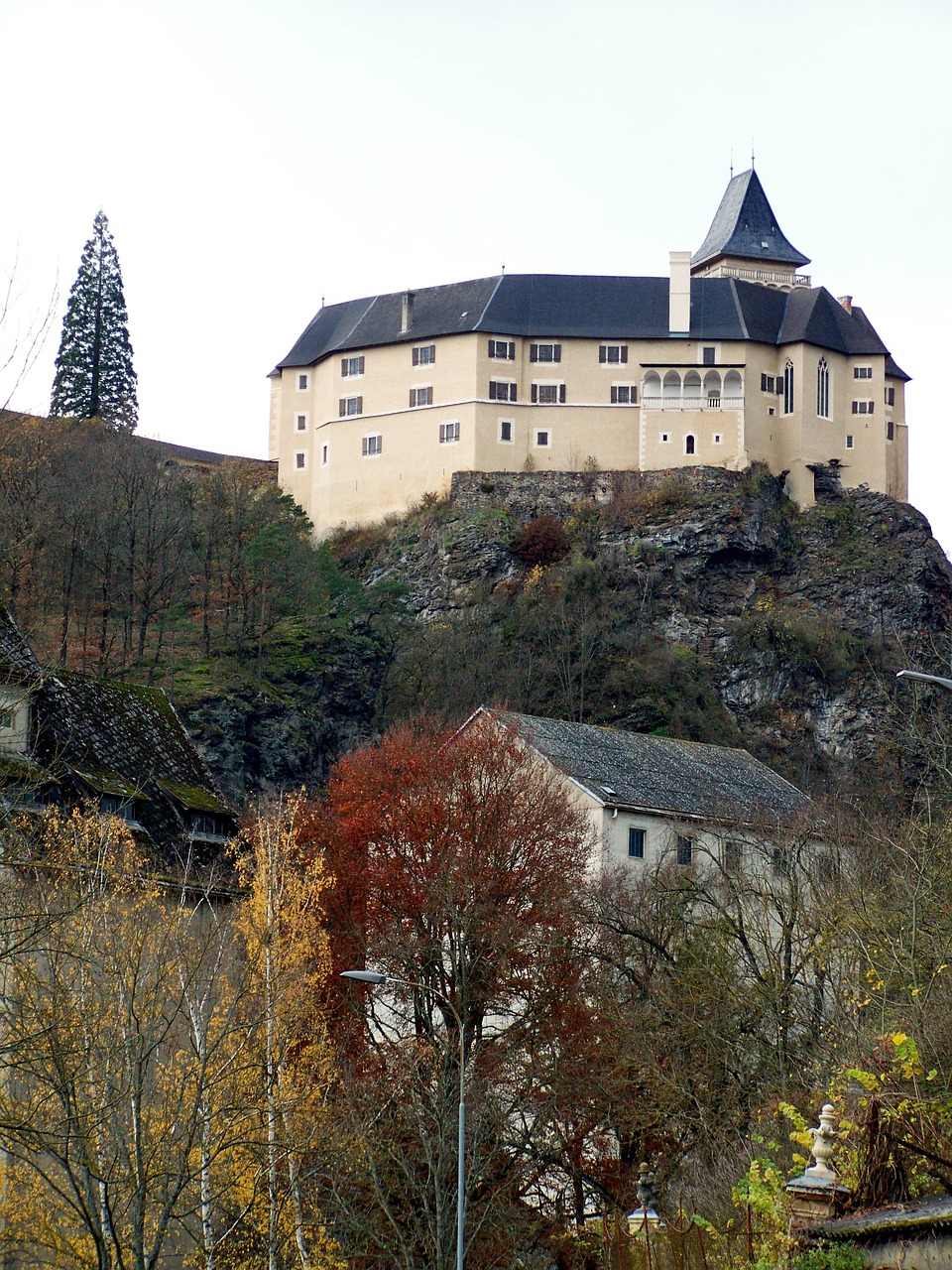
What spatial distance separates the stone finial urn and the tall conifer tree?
279ft

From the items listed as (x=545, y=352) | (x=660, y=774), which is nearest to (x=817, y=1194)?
(x=660, y=774)

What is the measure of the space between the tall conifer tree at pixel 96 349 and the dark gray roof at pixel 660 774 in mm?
44608

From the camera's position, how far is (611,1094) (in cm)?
3703

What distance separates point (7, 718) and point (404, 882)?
27.0 metres

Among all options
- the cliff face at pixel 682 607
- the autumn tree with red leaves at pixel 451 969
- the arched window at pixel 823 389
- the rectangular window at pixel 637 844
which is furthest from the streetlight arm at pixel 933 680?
the arched window at pixel 823 389

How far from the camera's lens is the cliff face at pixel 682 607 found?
79938 mm

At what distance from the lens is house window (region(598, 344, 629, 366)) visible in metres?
99.6

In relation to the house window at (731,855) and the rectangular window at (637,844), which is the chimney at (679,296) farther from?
the house window at (731,855)

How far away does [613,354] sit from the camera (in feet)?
328

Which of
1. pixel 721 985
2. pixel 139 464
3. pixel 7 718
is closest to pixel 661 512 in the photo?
pixel 139 464

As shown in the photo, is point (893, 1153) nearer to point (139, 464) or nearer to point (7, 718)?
point (7, 718)

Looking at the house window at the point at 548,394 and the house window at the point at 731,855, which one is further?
the house window at the point at 548,394

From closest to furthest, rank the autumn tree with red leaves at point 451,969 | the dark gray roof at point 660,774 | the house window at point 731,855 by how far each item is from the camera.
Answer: the autumn tree with red leaves at point 451,969
the house window at point 731,855
the dark gray roof at point 660,774

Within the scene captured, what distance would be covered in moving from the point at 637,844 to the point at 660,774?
450 cm
